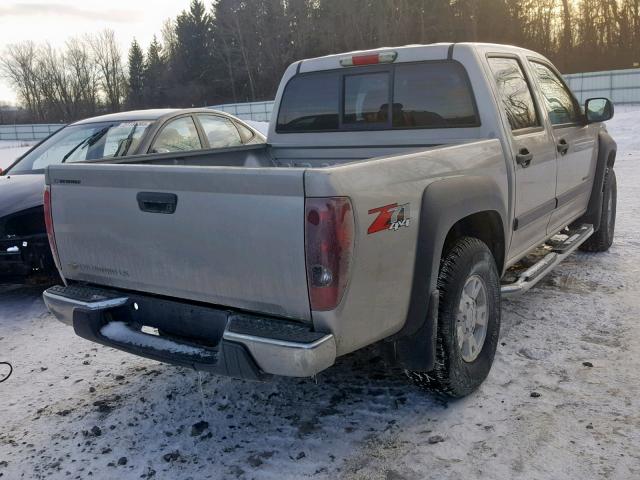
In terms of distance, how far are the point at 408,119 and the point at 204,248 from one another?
2102mm

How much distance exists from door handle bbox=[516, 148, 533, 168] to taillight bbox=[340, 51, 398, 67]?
1.11 metres

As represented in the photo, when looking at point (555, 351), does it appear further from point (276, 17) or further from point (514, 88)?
point (276, 17)

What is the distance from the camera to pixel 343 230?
2492mm

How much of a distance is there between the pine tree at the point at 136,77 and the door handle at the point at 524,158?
71.8 meters

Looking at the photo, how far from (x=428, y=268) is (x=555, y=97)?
293 centimetres

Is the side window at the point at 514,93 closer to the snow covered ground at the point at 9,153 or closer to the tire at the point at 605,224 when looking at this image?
the tire at the point at 605,224

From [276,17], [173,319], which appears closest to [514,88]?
[173,319]

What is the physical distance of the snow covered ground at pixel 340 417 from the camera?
293cm

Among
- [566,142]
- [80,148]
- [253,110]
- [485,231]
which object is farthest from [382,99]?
[253,110]

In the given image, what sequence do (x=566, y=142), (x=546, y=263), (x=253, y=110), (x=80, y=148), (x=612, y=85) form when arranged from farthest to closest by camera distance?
(x=253, y=110) → (x=612, y=85) → (x=80, y=148) → (x=566, y=142) → (x=546, y=263)

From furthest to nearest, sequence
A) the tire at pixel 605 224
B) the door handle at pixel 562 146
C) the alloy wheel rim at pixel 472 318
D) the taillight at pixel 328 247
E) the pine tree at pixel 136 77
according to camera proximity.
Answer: the pine tree at pixel 136 77
the tire at pixel 605 224
the door handle at pixel 562 146
the alloy wheel rim at pixel 472 318
the taillight at pixel 328 247

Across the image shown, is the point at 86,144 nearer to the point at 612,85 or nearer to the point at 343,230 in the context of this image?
the point at 343,230

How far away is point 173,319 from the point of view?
309 centimetres

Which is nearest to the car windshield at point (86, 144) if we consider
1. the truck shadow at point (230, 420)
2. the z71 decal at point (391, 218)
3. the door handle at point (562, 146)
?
the truck shadow at point (230, 420)
